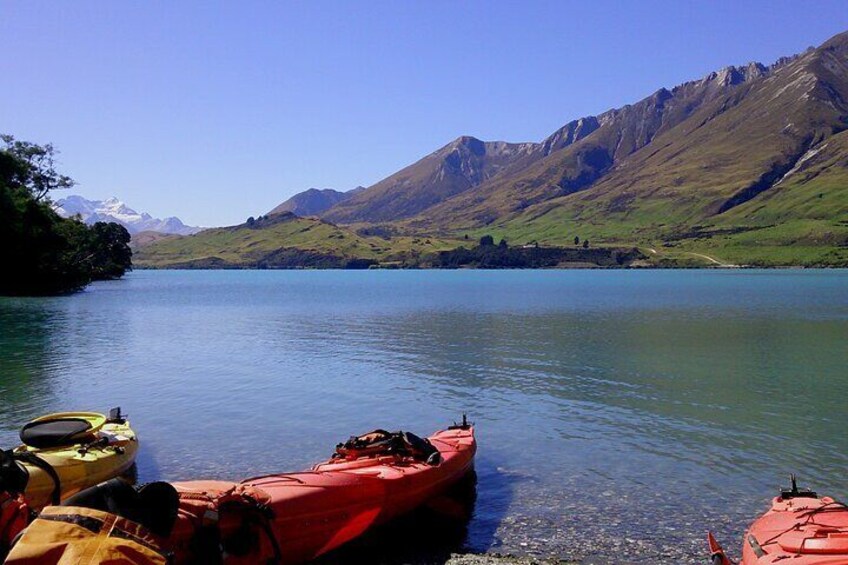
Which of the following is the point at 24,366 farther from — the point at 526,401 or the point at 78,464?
the point at 526,401

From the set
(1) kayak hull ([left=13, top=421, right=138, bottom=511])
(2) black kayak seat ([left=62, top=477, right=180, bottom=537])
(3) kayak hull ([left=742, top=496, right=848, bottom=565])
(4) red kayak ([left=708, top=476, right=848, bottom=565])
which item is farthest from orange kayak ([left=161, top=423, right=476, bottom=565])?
(3) kayak hull ([left=742, top=496, right=848, bottom=565])

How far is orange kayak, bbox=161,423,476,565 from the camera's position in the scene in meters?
11.9

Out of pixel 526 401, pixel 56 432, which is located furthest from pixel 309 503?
pixel 526 401

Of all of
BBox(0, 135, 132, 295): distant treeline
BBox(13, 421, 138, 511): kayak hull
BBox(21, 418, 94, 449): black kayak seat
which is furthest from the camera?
BBox(0, 135, 132, 295): distant treeline

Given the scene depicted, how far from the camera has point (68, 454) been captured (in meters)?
16.9

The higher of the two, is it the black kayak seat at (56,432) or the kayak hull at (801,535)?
the black kayak seat at (56,432)

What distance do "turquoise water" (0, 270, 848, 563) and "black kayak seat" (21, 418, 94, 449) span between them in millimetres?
3212

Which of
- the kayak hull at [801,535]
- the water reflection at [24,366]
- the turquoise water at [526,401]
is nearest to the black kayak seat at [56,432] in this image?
the turquoise water at [526,401]

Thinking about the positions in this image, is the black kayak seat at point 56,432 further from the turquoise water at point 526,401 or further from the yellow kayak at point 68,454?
the turquoise water at point 526,401

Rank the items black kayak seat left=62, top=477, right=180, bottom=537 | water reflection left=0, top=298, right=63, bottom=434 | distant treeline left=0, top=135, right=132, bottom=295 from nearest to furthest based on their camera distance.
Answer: black kayak seat left=62, top=477, right=180, bottom=537 → water reflection left=0, top=298, right=63, bottom=434 → distant treeline left=0, top=135, right=132, bottom=295

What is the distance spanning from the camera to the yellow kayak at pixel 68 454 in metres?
14.8

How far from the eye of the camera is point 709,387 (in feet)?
120

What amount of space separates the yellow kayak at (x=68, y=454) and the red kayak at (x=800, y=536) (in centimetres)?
1437

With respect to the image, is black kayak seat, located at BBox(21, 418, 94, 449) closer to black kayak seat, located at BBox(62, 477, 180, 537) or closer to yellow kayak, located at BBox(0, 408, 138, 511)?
yellow kayak, located at BBox(0, 408, 138, 511)
